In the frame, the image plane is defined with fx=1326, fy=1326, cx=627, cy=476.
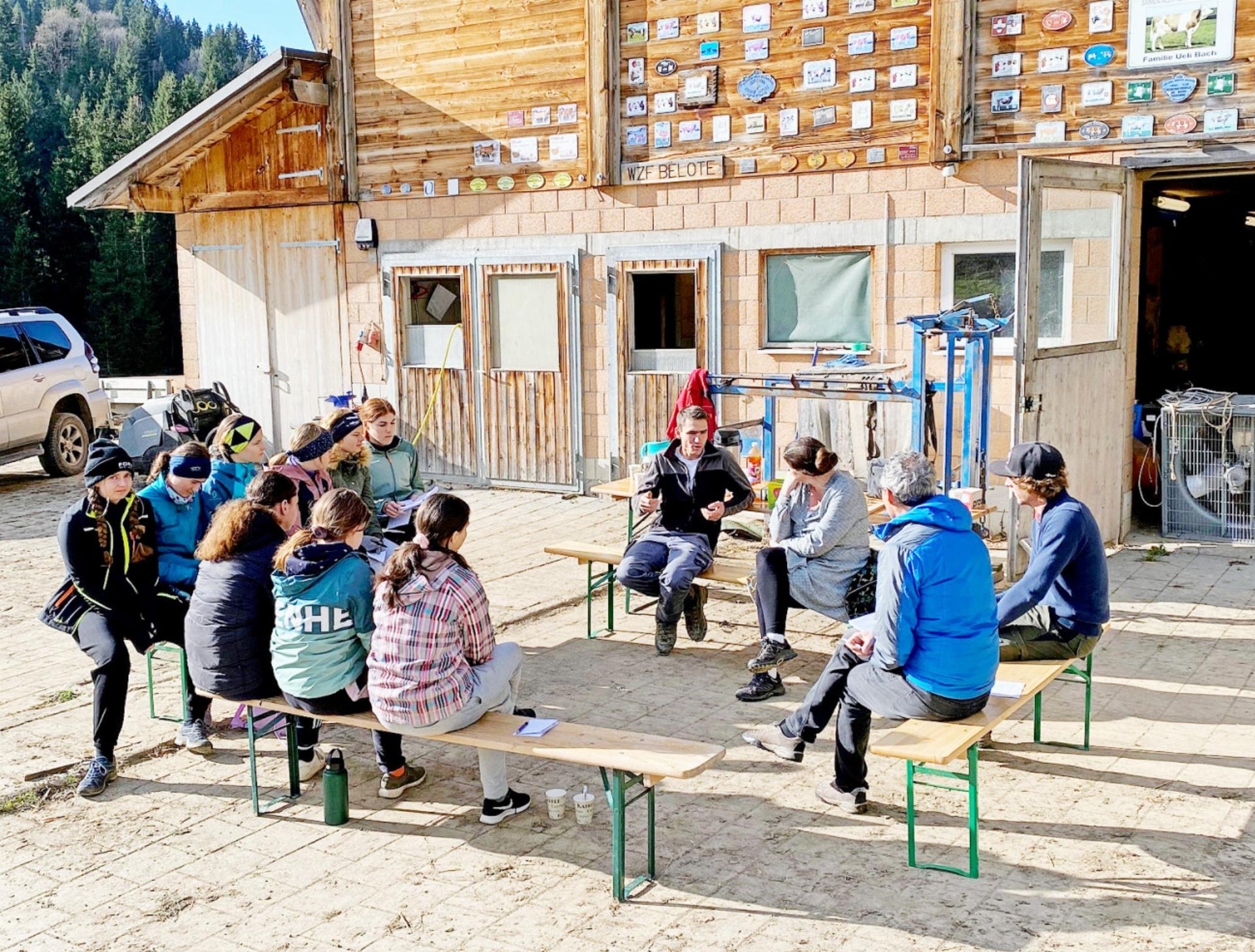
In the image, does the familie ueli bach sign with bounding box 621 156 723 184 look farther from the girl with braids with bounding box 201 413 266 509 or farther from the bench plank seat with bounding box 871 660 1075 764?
the bench plank seat with bounding box 871 660 1075 764

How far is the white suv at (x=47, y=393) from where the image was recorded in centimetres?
1484

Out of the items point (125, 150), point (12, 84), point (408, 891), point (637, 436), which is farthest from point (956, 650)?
point (12, 84)

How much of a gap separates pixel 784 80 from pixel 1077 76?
2576 mm

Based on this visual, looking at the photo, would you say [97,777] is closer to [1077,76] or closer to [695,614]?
[695,614]

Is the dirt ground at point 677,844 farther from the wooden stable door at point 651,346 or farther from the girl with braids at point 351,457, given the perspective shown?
the wooden stable door at point 651,346

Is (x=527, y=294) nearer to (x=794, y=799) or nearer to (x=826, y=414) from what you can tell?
(x=826, y=414)

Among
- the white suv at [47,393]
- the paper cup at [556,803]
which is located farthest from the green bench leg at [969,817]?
the white suv at [47,393]

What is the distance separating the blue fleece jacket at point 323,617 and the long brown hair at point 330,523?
0.03 m

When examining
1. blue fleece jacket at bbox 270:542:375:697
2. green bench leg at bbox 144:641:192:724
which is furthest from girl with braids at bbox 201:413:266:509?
blue fleece jacket at bbox 270:542:375:697

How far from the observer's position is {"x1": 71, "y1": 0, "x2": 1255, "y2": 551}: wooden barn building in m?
10.2

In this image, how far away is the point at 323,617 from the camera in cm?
537

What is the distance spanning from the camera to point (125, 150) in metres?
40.5

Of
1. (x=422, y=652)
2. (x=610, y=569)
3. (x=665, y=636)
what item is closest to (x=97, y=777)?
(x=422, y=652)

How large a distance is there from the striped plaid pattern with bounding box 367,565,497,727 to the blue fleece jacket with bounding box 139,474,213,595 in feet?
6.13
